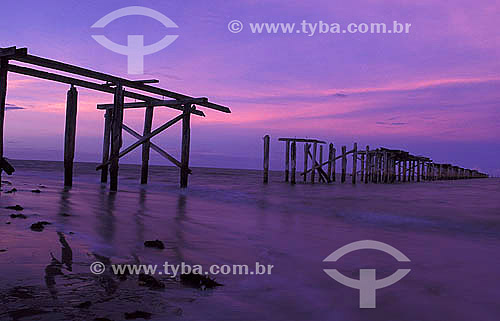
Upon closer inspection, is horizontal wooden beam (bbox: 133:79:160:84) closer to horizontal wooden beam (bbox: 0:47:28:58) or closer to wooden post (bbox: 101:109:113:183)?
horizontal wooden beam (bbox: 0:47:28:58)

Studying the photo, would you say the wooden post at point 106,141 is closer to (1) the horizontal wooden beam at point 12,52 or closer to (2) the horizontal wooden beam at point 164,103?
(2) the horizontal wooden beam at point 164,103

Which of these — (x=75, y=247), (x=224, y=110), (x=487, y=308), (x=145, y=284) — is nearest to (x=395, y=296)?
(x=487, y=308)

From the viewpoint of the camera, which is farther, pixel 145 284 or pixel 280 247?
pixel 280 247

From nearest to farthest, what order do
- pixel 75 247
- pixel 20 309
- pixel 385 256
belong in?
pixel 20 309, pixel 75 247, pixel 385 256

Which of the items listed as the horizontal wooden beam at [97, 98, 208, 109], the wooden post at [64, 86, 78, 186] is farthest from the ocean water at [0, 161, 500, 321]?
the horizontal wooden beam at [97, 98, 208, 109]

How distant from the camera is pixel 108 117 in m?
16.1

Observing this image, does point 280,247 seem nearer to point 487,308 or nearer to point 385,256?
point 385,256

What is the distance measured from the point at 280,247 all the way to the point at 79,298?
3130 mm

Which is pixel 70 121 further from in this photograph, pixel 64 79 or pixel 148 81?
pixel 148 81

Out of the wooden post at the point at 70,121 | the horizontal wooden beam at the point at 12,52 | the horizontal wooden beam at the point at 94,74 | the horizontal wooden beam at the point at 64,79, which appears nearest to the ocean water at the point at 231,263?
the horizontal wooden beam at the point at 12,52

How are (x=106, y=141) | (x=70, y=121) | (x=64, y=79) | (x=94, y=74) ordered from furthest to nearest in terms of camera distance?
(x=106, y=141) < (x=70, y=121) < (x=64, y=79) < (x=94, y=74)

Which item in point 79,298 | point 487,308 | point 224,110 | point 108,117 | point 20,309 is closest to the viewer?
point 20,309

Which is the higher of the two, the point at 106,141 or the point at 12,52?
the point at 12,52

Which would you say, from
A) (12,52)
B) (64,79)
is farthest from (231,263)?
(64,79)
